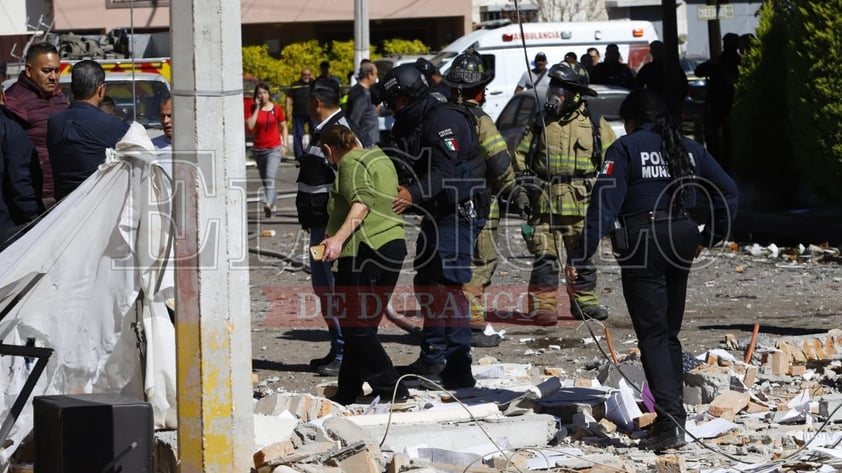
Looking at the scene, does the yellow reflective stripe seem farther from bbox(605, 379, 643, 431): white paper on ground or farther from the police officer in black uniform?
bbox(605, 379, 643, 431): white paper on ground

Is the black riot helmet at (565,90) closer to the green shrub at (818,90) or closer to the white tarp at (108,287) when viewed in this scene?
the white tarp at (108,287)

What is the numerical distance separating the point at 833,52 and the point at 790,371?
6265 millimetres

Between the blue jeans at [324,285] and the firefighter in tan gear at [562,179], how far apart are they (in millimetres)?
2211

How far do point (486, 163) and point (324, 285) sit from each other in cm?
177

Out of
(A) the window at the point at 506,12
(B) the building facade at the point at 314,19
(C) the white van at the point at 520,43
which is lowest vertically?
(C) the white van at the point at 520,43

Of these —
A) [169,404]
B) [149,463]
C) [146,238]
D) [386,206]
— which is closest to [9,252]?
[146,238]

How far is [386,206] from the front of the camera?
A: 6.91 metres

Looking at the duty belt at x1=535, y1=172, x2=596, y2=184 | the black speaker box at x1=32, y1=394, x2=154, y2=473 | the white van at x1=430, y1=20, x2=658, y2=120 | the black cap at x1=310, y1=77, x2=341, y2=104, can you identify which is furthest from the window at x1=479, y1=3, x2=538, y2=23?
the black speaker box at x1=32, y1=394, x2=154, y2=473

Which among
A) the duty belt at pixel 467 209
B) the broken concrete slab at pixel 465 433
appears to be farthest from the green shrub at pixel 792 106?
the broken concrete slab at pixel 465 433

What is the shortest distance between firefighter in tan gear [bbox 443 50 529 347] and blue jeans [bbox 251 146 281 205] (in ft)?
21.3

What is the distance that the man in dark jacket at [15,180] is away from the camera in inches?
291

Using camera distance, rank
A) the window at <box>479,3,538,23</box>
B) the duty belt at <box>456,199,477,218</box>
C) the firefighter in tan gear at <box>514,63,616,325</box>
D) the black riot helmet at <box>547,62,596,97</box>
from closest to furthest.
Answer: the duty belt at <box>456,199,477,218</box> → the black riot helmet at <box>547,62,596,97</box> → the firefighter in tan gear at <box>514,63,616,325</box> → the window at <box>479,3,538,23</box>

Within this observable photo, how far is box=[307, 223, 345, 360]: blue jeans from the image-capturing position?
789cm

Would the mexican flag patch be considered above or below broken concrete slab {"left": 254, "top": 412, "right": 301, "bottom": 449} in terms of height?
above
